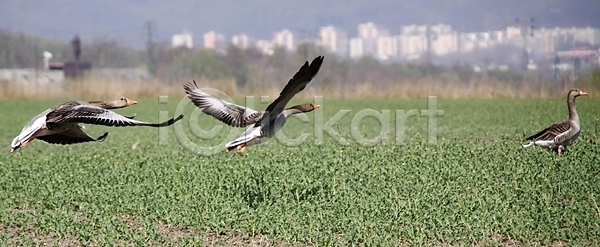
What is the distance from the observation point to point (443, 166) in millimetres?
12227

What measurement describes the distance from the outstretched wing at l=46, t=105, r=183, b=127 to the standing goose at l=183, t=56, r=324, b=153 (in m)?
1.56

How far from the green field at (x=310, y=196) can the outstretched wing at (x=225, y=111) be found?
30.0 inches

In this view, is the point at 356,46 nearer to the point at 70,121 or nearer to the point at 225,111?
the point at 225,111

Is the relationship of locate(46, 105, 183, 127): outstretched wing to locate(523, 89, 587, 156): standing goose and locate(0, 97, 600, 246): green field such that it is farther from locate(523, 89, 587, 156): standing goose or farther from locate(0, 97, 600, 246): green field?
locate(523, 89, 587, 156): standing goose

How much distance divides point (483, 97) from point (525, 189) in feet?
90.8

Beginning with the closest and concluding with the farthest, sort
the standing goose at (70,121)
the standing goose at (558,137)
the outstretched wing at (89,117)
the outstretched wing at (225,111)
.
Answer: the outstretched wing at (89,117) → the standing goose at (70,121) → the outstretched wing at (225,111) → the standing goose at (558,137)

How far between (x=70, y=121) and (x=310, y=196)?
114 inches

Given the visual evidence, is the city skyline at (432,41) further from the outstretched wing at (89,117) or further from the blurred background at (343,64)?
the outstretched wing at (89,117)

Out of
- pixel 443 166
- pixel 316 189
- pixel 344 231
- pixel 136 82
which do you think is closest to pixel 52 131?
pixel 316 189

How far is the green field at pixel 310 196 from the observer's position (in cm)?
903

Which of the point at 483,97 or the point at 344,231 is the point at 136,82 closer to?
the point at 483,97

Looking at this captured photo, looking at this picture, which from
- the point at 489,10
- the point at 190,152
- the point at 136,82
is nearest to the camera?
the point at 190,152

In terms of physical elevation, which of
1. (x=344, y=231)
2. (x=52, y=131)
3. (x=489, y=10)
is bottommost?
(x=344, y=231)

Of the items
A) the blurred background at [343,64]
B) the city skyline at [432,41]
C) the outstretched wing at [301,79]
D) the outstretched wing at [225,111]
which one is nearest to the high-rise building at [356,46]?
the city skyline at [432,41]
